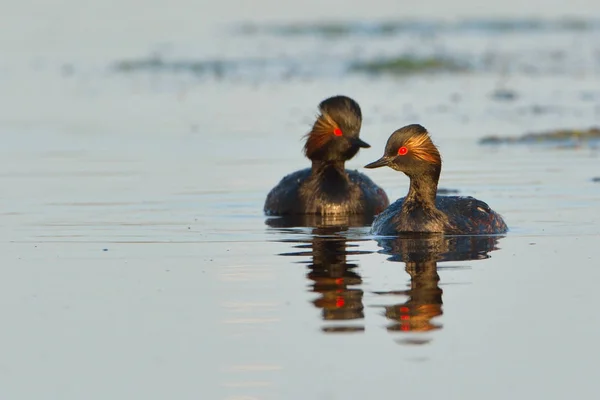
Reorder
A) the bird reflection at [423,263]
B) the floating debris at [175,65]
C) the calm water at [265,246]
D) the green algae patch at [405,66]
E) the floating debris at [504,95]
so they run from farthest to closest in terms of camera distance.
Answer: the floating debris at [175,65], the green algae patch at [405,66], the floating debris at [504,95], the bird reflection at [423,263], the calm water at [265,246]

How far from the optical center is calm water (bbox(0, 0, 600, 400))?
888 cm

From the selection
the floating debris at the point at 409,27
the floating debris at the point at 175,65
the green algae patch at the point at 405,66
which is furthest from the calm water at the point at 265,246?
the floating debris at the point at 409,27

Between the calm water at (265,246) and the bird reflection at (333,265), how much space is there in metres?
0.04

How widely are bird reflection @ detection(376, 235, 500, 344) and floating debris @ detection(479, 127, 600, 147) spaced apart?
8150mm

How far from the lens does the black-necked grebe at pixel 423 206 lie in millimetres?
14477

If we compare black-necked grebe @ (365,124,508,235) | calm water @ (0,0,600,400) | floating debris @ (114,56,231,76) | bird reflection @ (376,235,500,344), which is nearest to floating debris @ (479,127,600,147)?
calm water @ (0,0,600,400)

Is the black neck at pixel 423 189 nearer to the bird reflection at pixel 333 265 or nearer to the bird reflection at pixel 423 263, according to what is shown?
the bird reflection at pixel 423 263

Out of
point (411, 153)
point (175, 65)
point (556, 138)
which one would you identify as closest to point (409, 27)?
point (175, 65)

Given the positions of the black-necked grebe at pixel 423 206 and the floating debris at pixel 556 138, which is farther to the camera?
the floating debris at pixel 556 138

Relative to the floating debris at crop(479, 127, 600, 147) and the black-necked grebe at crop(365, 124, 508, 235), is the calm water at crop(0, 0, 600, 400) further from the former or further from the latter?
the floating debris at crop(479, 127, 600, 147)

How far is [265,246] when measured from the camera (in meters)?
13.9

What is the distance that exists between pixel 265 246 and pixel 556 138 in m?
9.37

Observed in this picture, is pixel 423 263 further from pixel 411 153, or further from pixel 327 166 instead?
pixel 327 166

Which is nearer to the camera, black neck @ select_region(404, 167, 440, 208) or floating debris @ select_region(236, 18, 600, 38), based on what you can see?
black neck @ select_region(404, 167, 440, 208)
